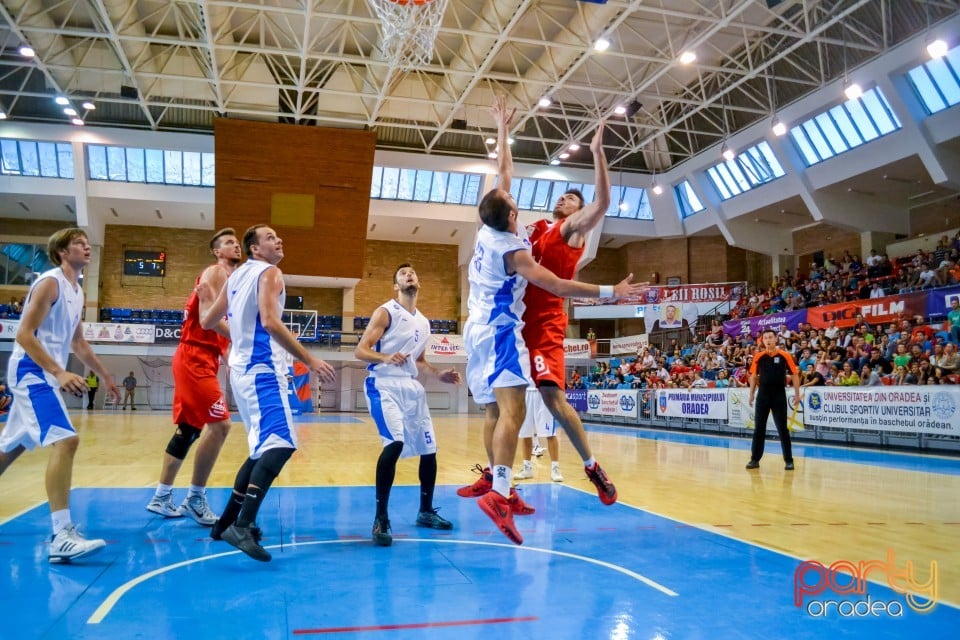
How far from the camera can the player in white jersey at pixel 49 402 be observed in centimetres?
366

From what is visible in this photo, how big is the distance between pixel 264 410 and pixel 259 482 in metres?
0.38

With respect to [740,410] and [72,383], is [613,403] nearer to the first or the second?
[740,410]

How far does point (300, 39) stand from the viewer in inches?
857

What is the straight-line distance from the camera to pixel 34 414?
378cm

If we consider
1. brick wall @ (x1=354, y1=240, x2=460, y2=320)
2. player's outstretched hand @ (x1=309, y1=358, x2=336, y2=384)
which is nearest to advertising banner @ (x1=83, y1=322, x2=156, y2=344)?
brick wall @ (x1=354, y1=240, x2=460, y2=320)

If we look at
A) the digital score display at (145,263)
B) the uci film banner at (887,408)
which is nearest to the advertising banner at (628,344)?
the uci film banner at (887,408)

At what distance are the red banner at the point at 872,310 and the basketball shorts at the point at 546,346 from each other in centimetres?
1538

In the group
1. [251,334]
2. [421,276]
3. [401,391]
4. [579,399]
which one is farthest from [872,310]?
[421,276]

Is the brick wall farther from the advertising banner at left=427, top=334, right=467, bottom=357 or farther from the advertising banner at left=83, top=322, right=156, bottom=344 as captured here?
the advertising banner at left=83, top=322, right=156, bottom=344

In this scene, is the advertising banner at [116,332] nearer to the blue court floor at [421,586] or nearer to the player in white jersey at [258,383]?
the blue court floor at [421,586]

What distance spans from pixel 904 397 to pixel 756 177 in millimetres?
15993

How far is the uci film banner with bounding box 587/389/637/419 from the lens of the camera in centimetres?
2020

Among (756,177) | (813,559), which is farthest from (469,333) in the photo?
(756,177)

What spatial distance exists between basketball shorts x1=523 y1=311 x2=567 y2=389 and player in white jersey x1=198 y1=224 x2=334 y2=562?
1.27 meters
